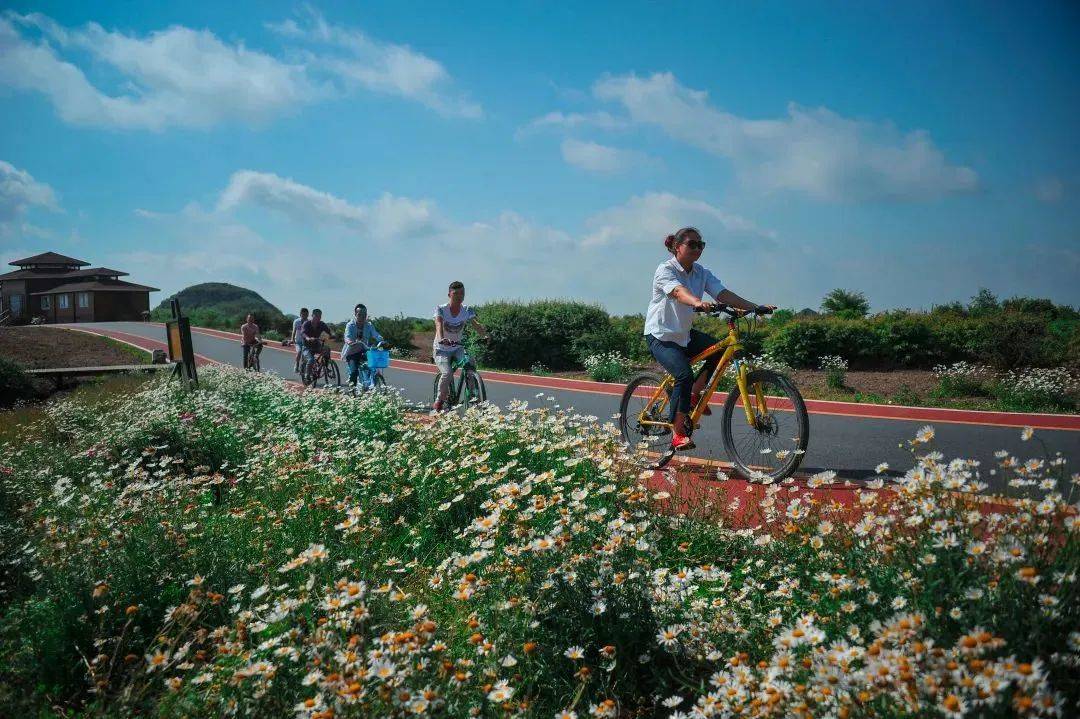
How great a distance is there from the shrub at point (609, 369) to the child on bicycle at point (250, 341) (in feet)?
33.9

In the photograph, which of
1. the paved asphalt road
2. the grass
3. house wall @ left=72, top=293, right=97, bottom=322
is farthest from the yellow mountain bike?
house wall @ left=72, top=293, right=97, bottom=322

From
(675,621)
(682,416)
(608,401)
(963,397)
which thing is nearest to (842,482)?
(682,416)

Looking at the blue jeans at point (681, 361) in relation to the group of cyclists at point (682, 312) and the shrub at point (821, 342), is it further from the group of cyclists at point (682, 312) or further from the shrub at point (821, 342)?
the shrub at point (821, 342)

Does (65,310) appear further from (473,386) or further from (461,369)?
(473,386)

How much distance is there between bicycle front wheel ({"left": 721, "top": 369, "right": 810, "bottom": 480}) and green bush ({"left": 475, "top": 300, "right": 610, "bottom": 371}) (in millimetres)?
17084

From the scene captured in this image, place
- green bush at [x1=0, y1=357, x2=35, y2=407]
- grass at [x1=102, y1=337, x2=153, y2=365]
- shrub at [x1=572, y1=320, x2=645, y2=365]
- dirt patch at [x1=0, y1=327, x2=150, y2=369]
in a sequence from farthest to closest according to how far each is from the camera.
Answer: grass at [x1=102, y1=337, x2=153, y2=365] → dirt patch at [x1=0, y1=327, x2=150, y2=369] → shrub at [x1=572, y1=320, x2=645, y2=365] → green bush at [x1=0, y1=357, x2=35, y2=407]

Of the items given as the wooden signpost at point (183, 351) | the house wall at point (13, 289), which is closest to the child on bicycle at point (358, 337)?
the wooden signpost at point (183, 351)

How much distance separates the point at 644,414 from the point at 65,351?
2769 centimetres

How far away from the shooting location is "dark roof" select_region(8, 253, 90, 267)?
6731 centimetres

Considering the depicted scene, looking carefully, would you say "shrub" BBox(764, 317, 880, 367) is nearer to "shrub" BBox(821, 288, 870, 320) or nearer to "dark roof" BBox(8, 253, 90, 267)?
"shrub" BBox(821, 288, 870, 320)

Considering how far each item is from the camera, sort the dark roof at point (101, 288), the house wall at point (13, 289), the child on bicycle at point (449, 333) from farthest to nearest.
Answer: the house wall at point (13, 289) < the dark roof at point (101, 288) < the child on bicycle at point (449, 333)

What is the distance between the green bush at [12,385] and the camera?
15930mm

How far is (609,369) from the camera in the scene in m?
18.9

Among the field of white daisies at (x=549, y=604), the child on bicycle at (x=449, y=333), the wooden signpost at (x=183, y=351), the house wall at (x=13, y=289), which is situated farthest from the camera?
the house wall at (x=13, y=289)
